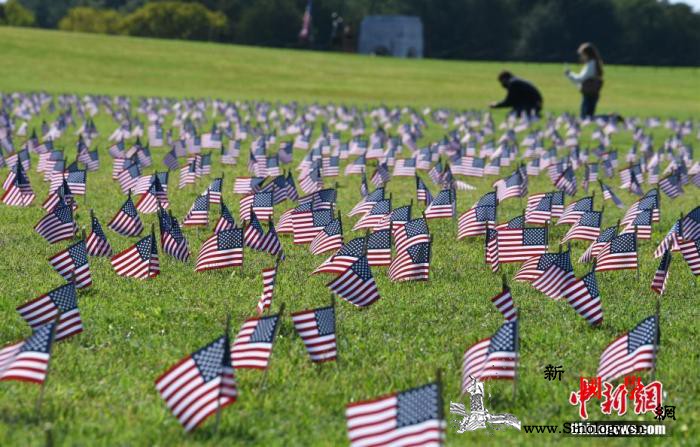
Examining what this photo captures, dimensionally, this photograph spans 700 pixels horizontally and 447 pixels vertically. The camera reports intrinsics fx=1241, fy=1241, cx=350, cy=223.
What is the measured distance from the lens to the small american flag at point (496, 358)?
723 centimetres

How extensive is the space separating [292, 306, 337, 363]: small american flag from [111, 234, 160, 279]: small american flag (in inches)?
127

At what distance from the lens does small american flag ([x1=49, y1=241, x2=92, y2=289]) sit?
32.8ft

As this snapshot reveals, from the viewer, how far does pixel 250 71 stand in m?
68.5

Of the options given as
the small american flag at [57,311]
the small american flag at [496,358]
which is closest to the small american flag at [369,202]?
the small american flag at [57,311]

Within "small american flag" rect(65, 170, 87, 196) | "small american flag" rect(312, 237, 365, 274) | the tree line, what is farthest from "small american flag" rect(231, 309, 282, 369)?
the tree line

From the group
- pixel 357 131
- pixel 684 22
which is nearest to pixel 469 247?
pixel 357 131

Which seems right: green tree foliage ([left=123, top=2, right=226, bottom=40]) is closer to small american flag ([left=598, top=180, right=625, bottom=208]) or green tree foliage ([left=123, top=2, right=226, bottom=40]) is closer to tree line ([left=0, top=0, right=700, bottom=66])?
tree line ([left=0, top=0, right=700, bottom=66])

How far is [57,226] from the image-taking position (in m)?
12.4

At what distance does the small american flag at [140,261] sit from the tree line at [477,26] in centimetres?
10316

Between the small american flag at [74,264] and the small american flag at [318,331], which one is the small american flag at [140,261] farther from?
the small american flag at [318,331]

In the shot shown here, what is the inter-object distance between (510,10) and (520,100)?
85935mm

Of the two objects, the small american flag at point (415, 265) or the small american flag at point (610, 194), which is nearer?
the small american flag at point (415, 265)

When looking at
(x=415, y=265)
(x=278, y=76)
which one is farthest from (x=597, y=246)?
(x=278, y=76)

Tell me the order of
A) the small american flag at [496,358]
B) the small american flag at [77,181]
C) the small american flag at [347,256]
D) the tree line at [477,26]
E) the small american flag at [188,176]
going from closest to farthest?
the small american flag at [496,358]
the small american flag at [347,256]
the small american flag at [77,181]
the small american flag at [188,176]
the tree line at [477,26]
